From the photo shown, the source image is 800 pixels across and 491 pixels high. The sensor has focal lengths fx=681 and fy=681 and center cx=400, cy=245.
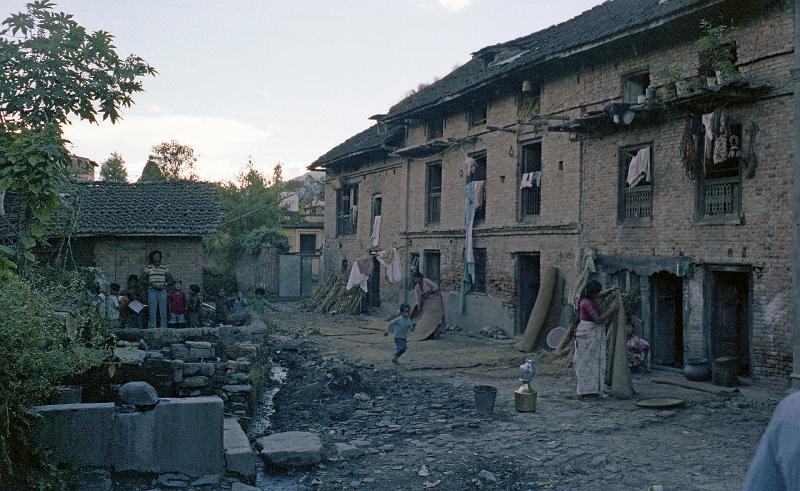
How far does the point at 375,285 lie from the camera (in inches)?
1028

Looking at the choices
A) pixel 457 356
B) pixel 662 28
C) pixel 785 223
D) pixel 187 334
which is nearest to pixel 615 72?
pixel 662 28

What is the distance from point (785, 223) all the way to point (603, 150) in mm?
4703

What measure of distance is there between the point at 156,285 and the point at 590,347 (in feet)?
30.5

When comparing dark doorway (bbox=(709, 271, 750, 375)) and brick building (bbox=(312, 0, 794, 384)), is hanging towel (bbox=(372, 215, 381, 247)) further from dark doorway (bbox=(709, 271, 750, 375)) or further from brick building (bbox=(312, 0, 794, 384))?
dark doorway (bbox=(709, 271, 750, 375))

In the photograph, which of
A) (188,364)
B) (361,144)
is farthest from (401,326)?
(361,144)

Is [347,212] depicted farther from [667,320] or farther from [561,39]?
[667,320]

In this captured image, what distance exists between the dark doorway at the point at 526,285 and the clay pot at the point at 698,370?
6.12 meters

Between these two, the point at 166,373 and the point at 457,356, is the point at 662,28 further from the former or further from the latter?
the point at 166,373

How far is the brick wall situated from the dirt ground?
413 cm

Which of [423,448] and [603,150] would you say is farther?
[603,150]

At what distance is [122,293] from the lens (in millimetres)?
15273

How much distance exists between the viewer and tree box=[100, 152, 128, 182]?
153 ft

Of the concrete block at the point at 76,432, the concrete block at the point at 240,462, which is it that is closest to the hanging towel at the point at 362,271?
the concrete block at the point at 240,462

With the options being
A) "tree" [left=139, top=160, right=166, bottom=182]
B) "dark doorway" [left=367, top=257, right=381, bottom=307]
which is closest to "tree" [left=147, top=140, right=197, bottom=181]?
"tree" [left=139, top=160, right=166, bottom=182]
